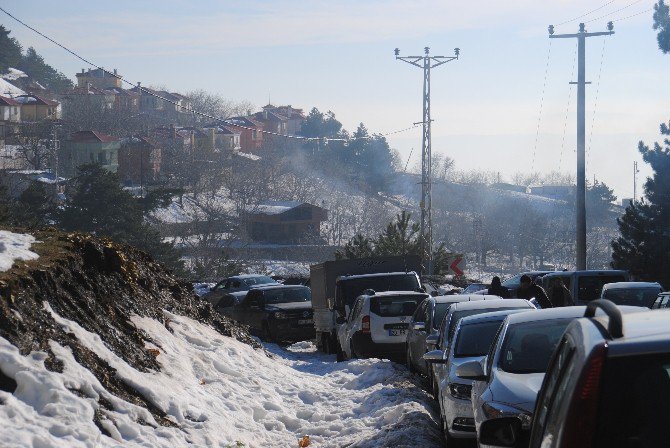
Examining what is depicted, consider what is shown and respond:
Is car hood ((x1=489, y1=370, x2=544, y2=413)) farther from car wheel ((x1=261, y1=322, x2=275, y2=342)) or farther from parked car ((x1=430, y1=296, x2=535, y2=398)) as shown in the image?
car wheel ((x1=261, y1=322, x2=275, y2=342))

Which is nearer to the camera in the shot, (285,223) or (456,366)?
(456,366)

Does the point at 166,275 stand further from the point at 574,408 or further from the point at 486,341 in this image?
the point at 574,408

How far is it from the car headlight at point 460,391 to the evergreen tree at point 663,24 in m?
35.5

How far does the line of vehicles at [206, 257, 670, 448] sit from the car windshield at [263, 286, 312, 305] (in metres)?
0.05

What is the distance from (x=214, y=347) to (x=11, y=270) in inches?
205

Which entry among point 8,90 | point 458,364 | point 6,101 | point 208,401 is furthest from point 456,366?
point 8,90

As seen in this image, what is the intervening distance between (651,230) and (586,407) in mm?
39904

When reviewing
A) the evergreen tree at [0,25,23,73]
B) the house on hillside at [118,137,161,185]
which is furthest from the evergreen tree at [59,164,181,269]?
the evergreen tree at [0,25,23,73]

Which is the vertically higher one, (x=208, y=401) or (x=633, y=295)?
(x=633, y=295)

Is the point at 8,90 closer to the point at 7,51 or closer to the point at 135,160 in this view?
the point at 7,51

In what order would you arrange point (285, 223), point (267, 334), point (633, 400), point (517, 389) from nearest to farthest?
point (633, 400), point (517, 389), point (267, 334), point (285, 223)

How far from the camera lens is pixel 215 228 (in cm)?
10144

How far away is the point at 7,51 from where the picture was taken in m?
162

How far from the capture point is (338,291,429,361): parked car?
71.2 feet
